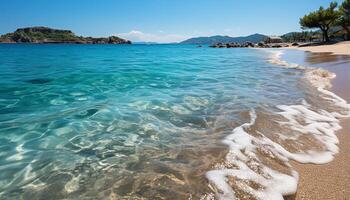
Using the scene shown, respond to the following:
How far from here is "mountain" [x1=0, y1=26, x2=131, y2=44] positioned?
17275 centimetres

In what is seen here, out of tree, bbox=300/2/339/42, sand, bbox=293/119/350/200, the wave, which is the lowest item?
sand, bbox=293/119/350/200

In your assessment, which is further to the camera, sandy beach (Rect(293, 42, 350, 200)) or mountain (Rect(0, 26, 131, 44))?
mountain (Rect(0, 26, 131, 44))

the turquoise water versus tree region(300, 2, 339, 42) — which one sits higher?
tree region(300, 2, 339, 42)

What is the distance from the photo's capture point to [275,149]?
4730 millimetres

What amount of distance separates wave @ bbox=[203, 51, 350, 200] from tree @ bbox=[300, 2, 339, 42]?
59.0 meters

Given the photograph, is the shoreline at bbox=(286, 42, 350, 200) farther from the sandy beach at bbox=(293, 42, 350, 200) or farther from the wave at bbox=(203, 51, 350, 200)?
the wave at bbox=(203, 51, 350, 200)

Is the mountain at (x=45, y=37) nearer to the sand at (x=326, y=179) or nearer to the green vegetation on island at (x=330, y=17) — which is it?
the green vegetation on island at (x=330, y=17)

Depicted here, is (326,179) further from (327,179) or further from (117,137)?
(117,137)

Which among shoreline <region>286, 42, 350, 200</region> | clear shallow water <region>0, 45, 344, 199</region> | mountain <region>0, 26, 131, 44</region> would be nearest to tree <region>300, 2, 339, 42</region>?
clear shallow water <region>0, 45, 344, 199</region>

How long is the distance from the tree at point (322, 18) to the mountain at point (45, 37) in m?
152

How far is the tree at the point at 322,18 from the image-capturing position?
5497cm

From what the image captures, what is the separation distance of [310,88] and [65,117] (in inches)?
384

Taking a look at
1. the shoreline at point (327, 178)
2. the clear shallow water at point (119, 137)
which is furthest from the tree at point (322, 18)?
the shoreline at point (327, 178)

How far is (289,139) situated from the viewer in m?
5.22
